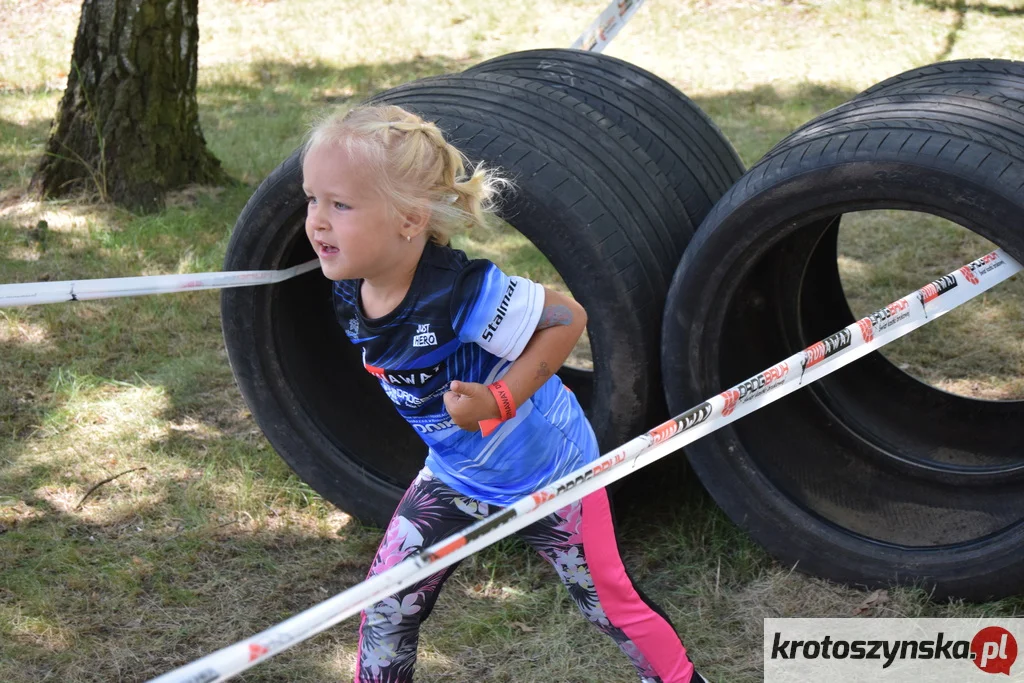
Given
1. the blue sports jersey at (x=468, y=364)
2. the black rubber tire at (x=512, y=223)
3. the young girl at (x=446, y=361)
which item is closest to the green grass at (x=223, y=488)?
the black rubber tire at (x=512, y=223)

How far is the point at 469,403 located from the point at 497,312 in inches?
8.6

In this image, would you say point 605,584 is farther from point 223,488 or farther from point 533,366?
point 223,488

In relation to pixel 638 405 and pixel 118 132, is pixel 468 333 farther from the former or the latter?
pixel 118 132

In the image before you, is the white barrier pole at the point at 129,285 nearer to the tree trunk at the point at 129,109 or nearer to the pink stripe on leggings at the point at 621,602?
the pink stripe on leggings at the point at 621,602

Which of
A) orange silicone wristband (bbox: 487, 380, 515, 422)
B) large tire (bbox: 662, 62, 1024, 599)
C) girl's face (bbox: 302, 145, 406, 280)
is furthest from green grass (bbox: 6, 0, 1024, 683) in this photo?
girl's face (bbox: 302, 145, 406, 280)

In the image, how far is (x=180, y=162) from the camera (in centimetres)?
656

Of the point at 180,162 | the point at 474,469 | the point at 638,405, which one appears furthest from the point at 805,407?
the point at 180,162

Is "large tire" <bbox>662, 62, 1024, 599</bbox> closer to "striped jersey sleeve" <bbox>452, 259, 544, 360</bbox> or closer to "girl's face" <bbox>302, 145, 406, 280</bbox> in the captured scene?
"striped jersey sleeve" <bbox>452, 259, 544, 360</bbox>

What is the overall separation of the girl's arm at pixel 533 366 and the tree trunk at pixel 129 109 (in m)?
4.67

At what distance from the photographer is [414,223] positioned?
2377mm

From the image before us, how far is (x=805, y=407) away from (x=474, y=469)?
1.81 m

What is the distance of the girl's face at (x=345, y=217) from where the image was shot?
231cm

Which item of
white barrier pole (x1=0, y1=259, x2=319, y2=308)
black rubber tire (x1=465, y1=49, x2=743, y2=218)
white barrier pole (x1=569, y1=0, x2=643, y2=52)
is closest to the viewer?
white barrier pole (x1=0, y1=259, x2=319, y2=308)

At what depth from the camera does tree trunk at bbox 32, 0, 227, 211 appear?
6180 millimetres
